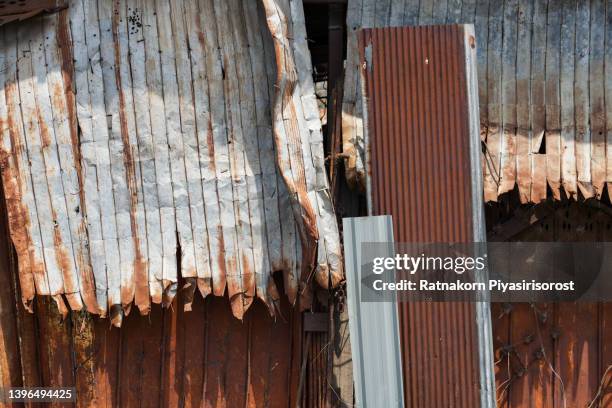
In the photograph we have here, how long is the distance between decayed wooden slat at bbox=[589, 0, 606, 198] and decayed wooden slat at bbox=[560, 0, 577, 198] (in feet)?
0.42

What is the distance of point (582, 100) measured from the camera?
217 inches

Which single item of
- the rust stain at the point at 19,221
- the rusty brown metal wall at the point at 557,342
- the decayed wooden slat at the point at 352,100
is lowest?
the rusty brown metal wall at the point at 557,342

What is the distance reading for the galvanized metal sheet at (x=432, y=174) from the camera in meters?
5.14

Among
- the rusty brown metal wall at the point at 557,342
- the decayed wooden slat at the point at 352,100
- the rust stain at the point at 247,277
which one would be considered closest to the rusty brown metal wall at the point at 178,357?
the rust stain at the point at 247,277

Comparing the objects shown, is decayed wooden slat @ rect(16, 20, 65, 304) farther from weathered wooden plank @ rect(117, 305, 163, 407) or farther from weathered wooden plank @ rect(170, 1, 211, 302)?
weathered wooden plank @ rect(170, 1, 211, 302)

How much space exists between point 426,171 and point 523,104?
977mm

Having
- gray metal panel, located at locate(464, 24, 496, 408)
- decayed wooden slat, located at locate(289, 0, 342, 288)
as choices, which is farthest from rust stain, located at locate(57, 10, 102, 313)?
gray metal panel, located at locate(464, 24, 496, 408)

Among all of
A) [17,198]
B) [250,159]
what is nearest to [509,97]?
[250,159]

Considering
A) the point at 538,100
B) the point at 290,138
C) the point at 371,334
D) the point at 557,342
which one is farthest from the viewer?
the point at 557,342

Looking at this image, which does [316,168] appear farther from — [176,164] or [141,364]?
[141,364]

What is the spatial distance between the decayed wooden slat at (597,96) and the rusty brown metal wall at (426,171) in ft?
3.31

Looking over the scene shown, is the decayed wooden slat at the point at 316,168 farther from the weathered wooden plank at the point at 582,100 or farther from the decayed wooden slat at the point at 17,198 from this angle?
the decayed wooden slat at the point at 17,198

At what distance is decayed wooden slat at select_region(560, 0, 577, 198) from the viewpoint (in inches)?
214

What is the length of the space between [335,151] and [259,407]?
194 centimetres
